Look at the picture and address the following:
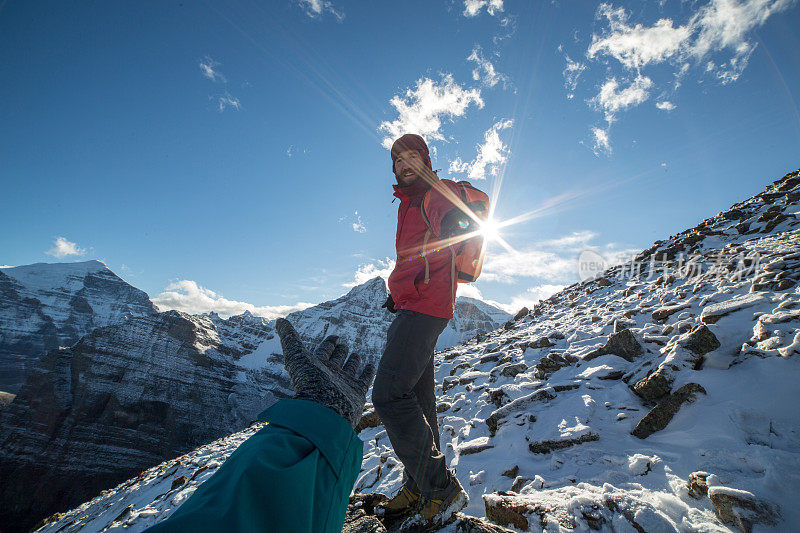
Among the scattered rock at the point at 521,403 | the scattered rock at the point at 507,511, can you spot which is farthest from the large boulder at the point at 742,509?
the scattered rock at the point at 521,403

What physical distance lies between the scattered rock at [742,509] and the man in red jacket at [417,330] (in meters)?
1.63

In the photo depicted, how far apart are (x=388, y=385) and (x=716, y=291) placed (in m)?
6.71

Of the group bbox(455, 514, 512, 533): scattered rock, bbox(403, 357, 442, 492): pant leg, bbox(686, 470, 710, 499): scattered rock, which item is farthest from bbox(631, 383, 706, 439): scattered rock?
bbox(403, 357, 442, 492): pant leg

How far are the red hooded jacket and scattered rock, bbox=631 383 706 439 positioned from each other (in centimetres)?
223

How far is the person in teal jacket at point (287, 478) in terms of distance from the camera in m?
0.73

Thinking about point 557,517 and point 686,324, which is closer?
point 557,517

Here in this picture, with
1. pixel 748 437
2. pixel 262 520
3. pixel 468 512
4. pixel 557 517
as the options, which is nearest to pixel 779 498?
pixel 748 437

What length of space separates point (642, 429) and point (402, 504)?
7.97 feet

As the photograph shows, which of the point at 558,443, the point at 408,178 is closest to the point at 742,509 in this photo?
the point at 558,443

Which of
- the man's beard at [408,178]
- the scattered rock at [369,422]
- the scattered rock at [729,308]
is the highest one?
the man's beard at [408,178]

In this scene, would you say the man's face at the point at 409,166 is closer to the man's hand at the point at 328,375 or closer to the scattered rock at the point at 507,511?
the man's hand at the point at 328,375

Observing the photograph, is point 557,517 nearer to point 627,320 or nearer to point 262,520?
point 262,520

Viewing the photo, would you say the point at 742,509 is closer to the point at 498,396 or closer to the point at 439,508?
the point at 439,508

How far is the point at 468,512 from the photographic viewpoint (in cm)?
265
